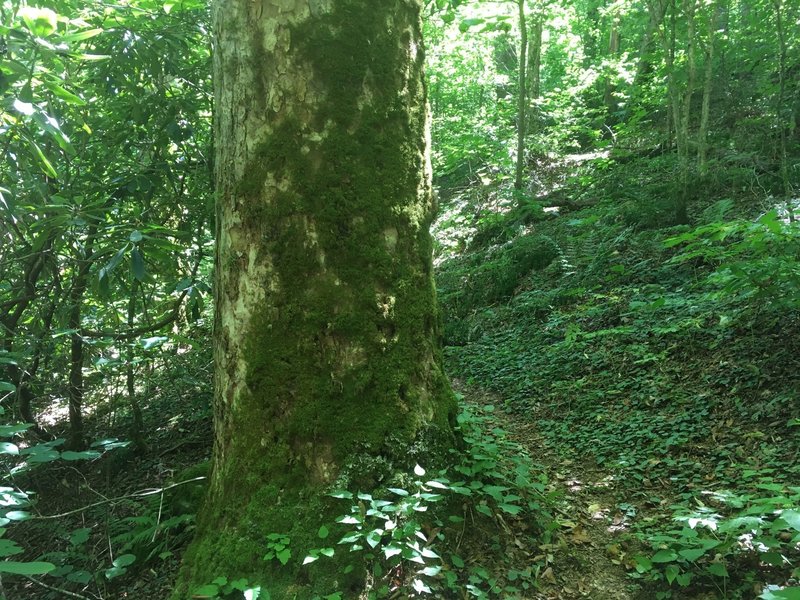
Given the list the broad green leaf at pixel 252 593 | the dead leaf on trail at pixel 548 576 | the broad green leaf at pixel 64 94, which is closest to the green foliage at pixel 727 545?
the dead leaf on trail at pixel 548 576

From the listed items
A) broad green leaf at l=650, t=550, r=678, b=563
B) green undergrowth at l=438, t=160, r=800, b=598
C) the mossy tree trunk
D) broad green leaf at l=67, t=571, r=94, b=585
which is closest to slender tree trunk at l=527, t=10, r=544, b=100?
green undergrowth at l=438, t=160, r=800, b=598

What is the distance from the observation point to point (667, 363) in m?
4.41

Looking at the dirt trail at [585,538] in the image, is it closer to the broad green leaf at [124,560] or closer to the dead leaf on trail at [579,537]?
the dead leaf on trail at [579,537]

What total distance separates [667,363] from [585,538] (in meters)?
2.16

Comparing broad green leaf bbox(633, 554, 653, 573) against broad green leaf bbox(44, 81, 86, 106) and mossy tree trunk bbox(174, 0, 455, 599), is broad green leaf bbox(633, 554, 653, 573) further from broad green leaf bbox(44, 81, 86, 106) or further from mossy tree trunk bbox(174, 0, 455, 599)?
broad green leaf bbox(44, 81, 86, 106)

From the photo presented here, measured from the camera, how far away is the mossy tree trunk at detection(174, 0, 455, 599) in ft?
8.13

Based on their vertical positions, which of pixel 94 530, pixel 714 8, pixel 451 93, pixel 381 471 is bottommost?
pixel 94 530

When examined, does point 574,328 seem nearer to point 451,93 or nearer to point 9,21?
point 9,21

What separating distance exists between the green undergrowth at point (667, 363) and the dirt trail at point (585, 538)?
0.30ft

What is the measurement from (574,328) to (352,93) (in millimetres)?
3659

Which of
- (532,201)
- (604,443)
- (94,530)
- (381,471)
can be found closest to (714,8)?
(532,201)

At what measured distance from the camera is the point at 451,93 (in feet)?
49.3

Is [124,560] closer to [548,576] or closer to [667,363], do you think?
[548,576]

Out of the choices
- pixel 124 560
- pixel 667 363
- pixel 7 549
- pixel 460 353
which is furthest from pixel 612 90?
pixel 7 549
